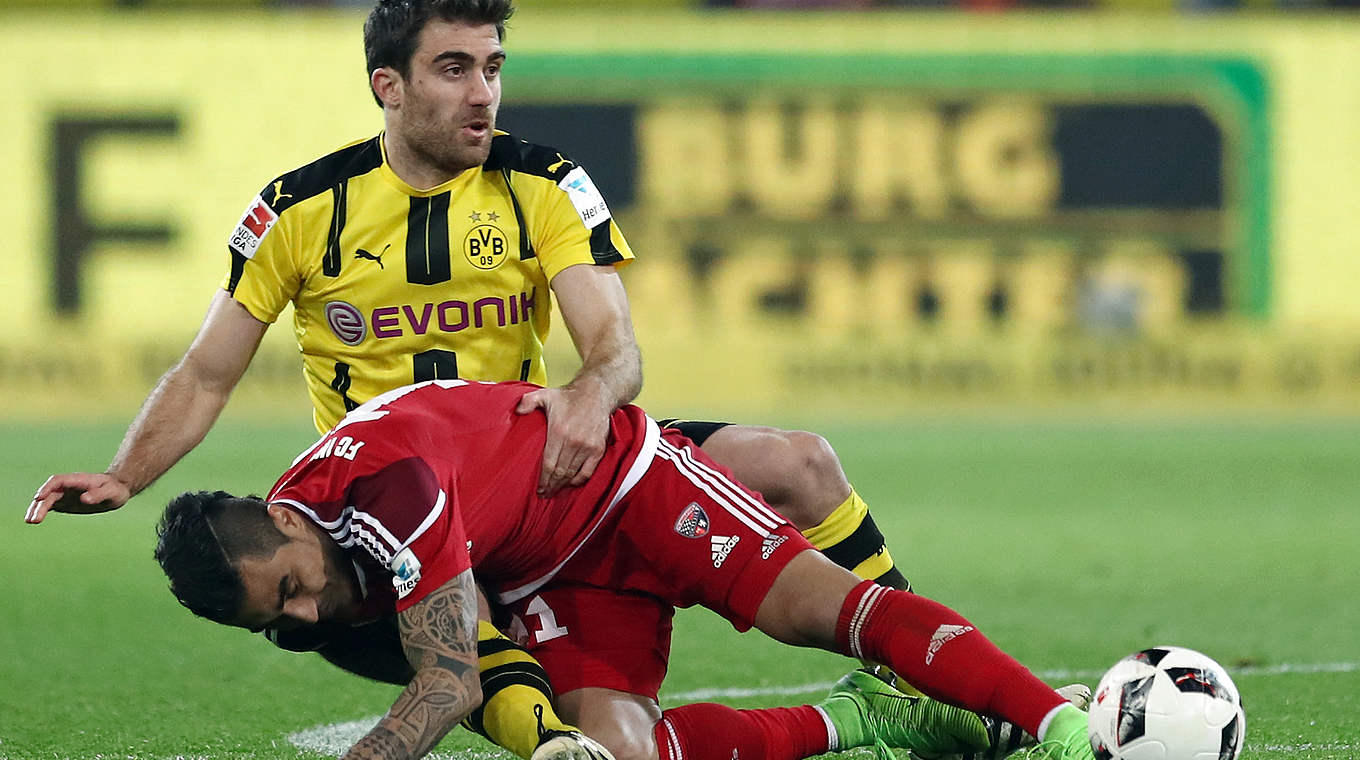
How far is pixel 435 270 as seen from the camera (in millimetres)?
4219

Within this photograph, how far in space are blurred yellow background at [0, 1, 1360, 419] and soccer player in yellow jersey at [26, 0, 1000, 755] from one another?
328 inches

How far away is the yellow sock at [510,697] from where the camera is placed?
3389 mm

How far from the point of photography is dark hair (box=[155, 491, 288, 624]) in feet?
10.2

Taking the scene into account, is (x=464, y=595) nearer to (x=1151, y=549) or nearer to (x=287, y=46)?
(x=1151, y=549)

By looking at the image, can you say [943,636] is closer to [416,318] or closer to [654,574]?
[654,574]

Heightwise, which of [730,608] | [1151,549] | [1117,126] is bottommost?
[1151,549]

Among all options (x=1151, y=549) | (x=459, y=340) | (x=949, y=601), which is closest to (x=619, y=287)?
(x=459, y=340)

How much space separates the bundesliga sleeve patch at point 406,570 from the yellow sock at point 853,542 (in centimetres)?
123

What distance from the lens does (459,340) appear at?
13.9ft

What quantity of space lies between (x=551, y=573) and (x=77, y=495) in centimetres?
99

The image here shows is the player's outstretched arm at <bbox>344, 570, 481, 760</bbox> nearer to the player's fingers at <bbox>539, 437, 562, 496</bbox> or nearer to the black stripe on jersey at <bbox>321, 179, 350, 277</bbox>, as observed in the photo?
the player's fingers at <bbox>539, 437, 562, 496</bbox>

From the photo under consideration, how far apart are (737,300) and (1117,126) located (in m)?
3.08

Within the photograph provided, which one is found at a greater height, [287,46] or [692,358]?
[287,46]

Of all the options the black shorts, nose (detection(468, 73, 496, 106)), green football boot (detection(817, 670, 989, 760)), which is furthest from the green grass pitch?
nose (detection(468, 73, 496, 106))
